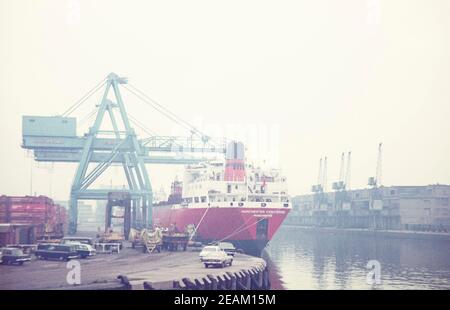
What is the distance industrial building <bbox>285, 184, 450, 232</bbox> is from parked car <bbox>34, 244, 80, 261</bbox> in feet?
286

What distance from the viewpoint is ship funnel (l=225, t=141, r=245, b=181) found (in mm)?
72438

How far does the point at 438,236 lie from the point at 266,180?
48640mm

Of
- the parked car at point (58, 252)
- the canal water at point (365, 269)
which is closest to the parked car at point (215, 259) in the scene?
the canal water at point (365, 269)

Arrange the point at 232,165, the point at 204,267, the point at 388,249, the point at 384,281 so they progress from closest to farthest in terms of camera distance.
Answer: the point at 204,267, the point at 384,281, the point at 232,165, the point at 388,249

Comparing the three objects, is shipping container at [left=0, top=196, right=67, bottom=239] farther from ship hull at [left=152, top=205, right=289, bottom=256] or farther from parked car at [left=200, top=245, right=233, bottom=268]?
parked car at [left=200, top=245, right=233, bottom=268]

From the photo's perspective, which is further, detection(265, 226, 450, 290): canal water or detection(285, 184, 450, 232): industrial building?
detection(285, 184, 450, 232): industrial building

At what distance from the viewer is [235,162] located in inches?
2879

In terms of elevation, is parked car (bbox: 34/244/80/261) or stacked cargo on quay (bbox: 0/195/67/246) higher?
stacked cargo on quay (bbox: 0/195/67/246)

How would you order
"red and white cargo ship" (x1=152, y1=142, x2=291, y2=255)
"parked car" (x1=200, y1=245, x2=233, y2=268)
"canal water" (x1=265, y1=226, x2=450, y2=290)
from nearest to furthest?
"parked car" (x1=200, y1=245, x2=233, y2=268) < "canal water" (x1=265, y1=226, x2=450, y2=290) < "red and white cargo ship" (x1=152, y1=142, x2=291, y2=255)

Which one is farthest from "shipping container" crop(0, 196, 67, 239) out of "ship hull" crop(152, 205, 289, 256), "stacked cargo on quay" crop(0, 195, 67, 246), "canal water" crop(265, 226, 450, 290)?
"canal water" crop(265, 226, 450, 290)
